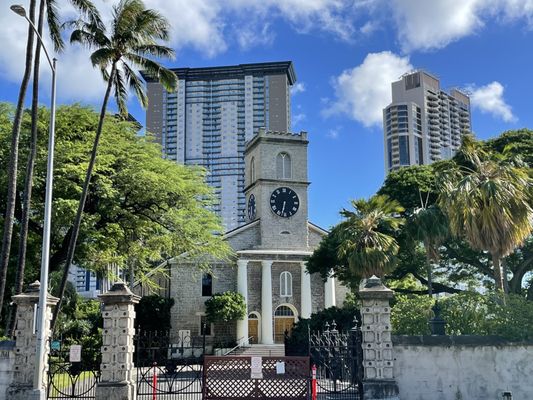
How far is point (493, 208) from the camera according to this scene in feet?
67.8

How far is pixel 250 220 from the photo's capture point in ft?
167

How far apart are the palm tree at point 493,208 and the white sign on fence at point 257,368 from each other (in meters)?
10.0

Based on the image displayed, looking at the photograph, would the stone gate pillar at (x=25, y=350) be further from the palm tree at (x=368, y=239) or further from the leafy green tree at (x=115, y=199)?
the palm tree at (x=368, y=239)

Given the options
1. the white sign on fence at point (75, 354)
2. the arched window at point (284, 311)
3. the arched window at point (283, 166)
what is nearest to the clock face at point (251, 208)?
the arched window at point (283, 166)

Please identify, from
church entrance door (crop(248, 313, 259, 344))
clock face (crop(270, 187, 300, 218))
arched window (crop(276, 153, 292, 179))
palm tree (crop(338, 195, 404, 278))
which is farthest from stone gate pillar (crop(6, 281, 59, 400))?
arched window (crop(276, 153, 292, 179))

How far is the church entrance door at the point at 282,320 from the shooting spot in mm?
46531

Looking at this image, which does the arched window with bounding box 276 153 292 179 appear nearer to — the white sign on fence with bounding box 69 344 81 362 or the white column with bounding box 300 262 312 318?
the white column with bounding box 300 262 312 318

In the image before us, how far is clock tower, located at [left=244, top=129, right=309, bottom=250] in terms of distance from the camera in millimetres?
48562

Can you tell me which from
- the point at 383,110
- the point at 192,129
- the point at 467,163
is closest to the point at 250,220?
the point at 467,163

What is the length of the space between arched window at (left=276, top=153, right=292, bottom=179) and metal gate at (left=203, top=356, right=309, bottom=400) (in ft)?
113

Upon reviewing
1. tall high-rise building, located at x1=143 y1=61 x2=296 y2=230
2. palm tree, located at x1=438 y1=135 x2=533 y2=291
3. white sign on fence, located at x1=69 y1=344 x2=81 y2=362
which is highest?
tall high-rise building, located at x1=143 y1=61 x2=296 y2=230

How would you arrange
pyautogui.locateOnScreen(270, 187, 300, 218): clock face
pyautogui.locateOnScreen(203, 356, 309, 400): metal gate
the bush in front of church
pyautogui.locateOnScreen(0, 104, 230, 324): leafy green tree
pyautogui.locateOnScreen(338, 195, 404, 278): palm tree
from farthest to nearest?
1. pyautogui.locateOnScreen(270, 187, 300, 218): clock face
2. the bush in front of church
3. pyautogui.locateOnScreen(338, 195, 404, 278): palm tree
4. pyautogui.locateOnScreen(0, 104, 230, 324): leafy green tree
5. pyautogui.locateOnScreen(203, 356, 309, 400): metal gate

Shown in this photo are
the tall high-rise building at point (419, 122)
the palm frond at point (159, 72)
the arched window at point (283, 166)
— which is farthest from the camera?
the tall high-rise building at point (419, 122)

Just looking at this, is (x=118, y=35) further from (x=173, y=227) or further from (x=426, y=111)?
(x=426, y=111)
